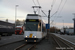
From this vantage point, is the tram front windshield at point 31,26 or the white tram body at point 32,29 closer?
the white tram body at point 32,29

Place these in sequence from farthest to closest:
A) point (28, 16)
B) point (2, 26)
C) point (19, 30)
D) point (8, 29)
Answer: point (19, 30) → point (8, 29) → point (2, 26) → point (28, 16)

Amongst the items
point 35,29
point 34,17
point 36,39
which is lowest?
point 36,39

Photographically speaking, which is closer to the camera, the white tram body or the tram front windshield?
the white tram body

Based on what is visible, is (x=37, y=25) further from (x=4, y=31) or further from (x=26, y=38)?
(x=4, y=31)

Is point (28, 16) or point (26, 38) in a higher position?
point (28, 16)

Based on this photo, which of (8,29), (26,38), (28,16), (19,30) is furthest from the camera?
(19,30)

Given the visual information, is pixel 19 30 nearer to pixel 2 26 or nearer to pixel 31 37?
pixel 2 26

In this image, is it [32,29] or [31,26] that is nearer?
[32,29]

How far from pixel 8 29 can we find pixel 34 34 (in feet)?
74.6

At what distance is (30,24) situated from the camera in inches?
716

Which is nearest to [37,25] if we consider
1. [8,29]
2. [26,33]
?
[26,33]

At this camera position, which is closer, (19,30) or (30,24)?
(30,24)

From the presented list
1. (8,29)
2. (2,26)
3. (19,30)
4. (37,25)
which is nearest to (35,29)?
(37,25)

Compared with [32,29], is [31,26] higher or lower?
higher
